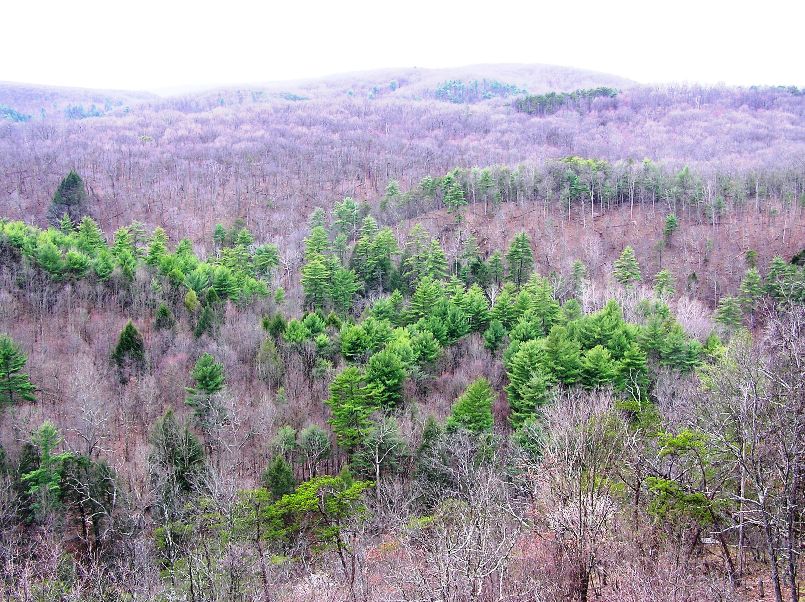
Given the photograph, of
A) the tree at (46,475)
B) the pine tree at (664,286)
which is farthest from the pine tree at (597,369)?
the tree at (46,475)

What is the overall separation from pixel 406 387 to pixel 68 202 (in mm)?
53055

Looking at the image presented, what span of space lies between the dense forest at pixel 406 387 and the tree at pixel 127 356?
139 millimetres

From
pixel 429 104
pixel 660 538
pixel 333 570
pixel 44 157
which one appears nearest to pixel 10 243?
pixel 333 570

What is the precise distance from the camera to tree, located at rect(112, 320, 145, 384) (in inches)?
1448

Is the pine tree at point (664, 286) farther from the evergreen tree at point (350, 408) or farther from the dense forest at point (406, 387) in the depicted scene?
the evergreen tree at point (350, 408)

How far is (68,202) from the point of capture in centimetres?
6731

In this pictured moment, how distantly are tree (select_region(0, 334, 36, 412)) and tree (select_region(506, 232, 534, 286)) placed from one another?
4109cm

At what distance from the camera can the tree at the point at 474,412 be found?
29.9 m

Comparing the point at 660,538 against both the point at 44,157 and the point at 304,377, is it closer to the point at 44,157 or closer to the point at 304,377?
the point at 304,377

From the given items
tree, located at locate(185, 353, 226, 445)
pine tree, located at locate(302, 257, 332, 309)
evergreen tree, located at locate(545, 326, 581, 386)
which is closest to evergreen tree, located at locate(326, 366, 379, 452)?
tree, located at locate(185, 353, 226, 445)

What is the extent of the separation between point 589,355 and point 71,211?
62.2 meters

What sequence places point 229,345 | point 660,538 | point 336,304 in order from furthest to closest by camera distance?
1. point 336,304
2. point 229,345
3. point 660,538

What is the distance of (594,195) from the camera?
8162 centimetres

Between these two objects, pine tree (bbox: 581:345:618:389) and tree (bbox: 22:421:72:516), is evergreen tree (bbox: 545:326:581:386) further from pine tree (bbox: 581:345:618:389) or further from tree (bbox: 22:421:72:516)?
tree (bbox: 22:421:72:516)
